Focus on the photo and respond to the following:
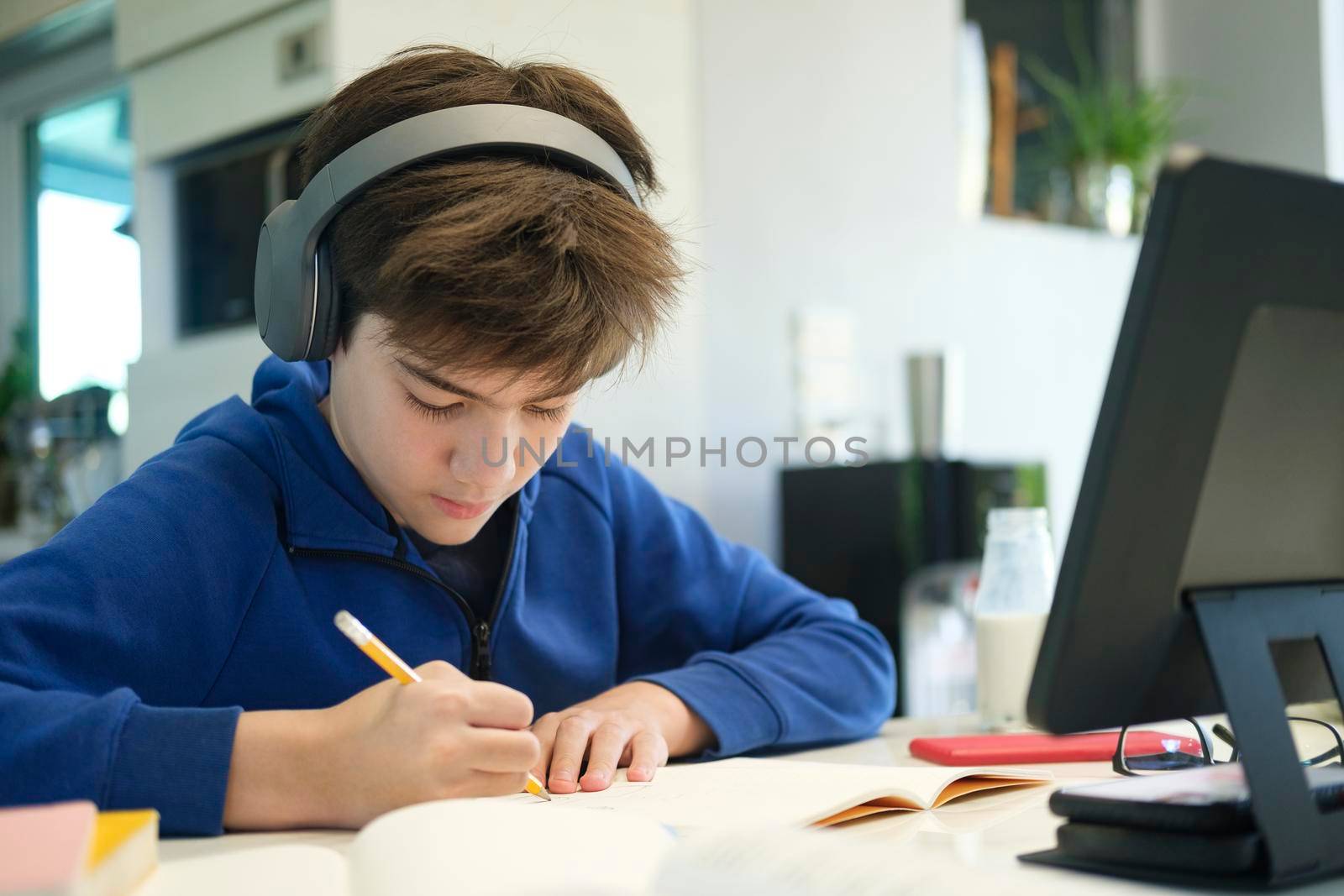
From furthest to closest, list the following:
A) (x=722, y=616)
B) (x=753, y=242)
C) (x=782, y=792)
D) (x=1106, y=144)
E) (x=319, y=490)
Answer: (x=1106, y=144), (x=753, y=242), (x=722, y=616), (x=319, y=490), (x=782, y=792)

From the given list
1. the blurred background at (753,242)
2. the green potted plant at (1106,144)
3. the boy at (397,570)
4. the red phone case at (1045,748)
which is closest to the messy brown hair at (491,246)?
the boy at (397,570)

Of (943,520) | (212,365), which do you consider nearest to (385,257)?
(212,365)

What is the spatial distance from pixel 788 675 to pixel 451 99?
0.55m

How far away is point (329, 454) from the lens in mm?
1015

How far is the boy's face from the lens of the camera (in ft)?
3.00

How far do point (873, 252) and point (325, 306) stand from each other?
2.08 meters

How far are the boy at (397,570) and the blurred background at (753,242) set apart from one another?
100cm

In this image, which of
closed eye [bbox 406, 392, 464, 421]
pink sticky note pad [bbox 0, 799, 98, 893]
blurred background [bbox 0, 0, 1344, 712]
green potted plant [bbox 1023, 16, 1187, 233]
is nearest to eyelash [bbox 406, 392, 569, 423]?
closed eye [bbox 406, 392, 464, 421]

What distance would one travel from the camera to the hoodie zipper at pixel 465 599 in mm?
1005

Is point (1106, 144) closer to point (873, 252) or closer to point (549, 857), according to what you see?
point (873, 252)

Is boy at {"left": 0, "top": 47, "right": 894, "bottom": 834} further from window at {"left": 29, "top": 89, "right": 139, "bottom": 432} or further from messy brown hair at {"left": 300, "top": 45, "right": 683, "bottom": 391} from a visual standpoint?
window at {"left": 29, "top": 89, "right": 139, "bottom": 432}

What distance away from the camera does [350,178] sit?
896mm

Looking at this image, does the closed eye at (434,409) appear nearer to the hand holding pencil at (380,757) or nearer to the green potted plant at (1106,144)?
the hand holding pencil at (380,757)

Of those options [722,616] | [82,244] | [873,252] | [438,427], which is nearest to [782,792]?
[438,427]
